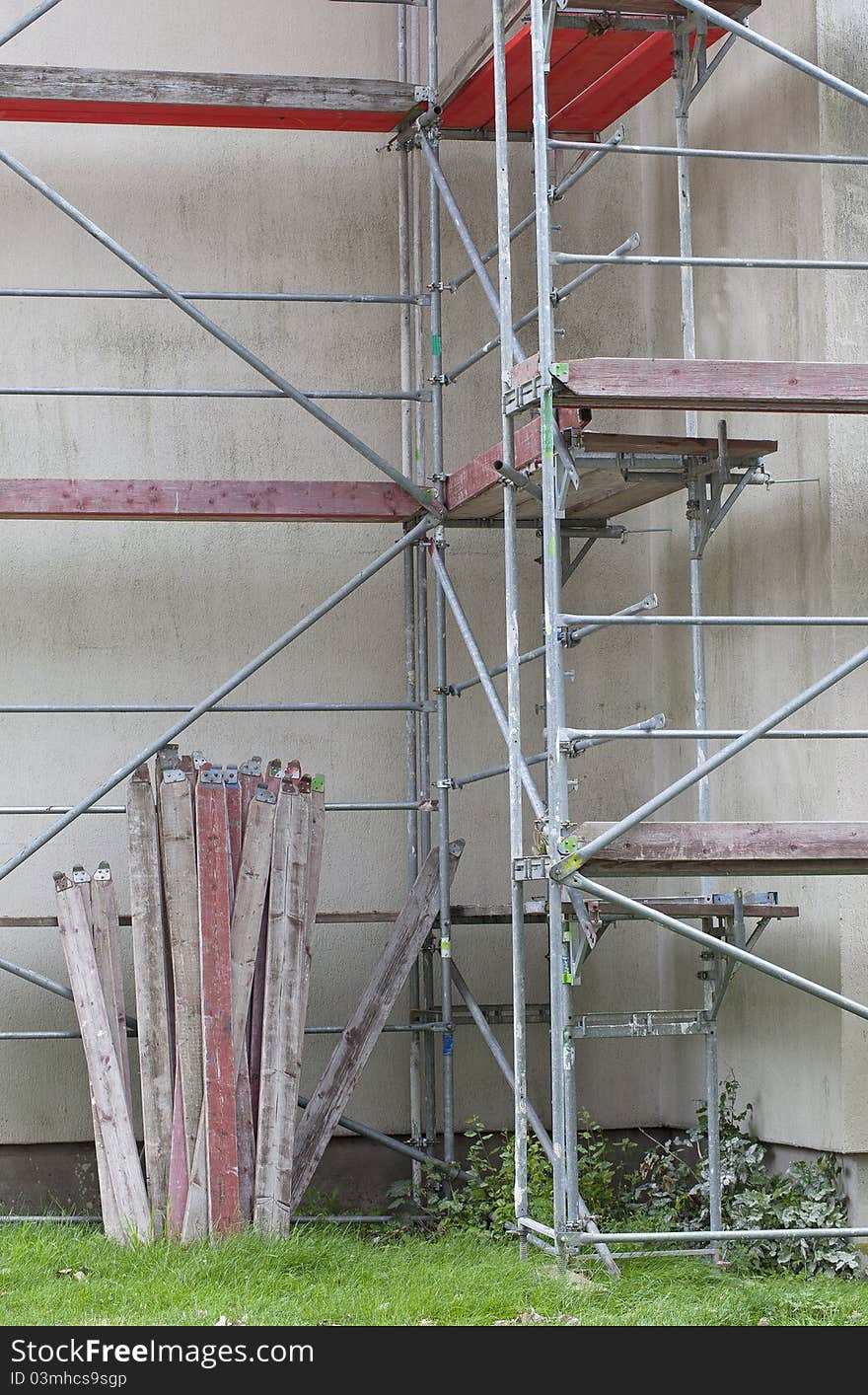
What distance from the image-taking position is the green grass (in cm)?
578

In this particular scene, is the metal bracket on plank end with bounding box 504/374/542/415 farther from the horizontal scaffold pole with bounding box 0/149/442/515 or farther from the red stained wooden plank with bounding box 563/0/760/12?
the red stained wooden plank with bounding box 563/0/760/12

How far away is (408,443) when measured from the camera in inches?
342

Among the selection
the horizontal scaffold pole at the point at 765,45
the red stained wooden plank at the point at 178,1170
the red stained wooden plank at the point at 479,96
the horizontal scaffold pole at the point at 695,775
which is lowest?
the red stained wooden plank at the point at 178,1170

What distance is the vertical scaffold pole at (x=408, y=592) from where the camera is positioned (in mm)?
8367

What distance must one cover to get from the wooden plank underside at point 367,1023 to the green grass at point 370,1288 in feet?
1.61

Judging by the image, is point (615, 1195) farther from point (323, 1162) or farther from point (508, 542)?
point (508, 542)

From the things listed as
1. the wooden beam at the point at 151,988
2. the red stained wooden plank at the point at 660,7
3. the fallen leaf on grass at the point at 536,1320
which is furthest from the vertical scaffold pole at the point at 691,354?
the wooden beam at the point at 151,988

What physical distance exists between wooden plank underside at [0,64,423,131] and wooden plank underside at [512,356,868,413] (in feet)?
8.48

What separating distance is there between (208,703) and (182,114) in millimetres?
2663

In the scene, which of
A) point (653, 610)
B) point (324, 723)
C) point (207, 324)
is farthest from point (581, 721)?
point (207, 324)

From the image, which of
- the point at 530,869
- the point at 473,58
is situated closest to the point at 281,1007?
the point at 530,869

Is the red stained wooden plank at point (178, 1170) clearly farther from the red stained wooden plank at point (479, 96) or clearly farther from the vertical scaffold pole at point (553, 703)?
the red stained wooden plank at point (479, 96)

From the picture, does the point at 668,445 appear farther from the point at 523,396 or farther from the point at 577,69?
the point at 577,69

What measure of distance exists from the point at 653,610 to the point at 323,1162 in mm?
3044
